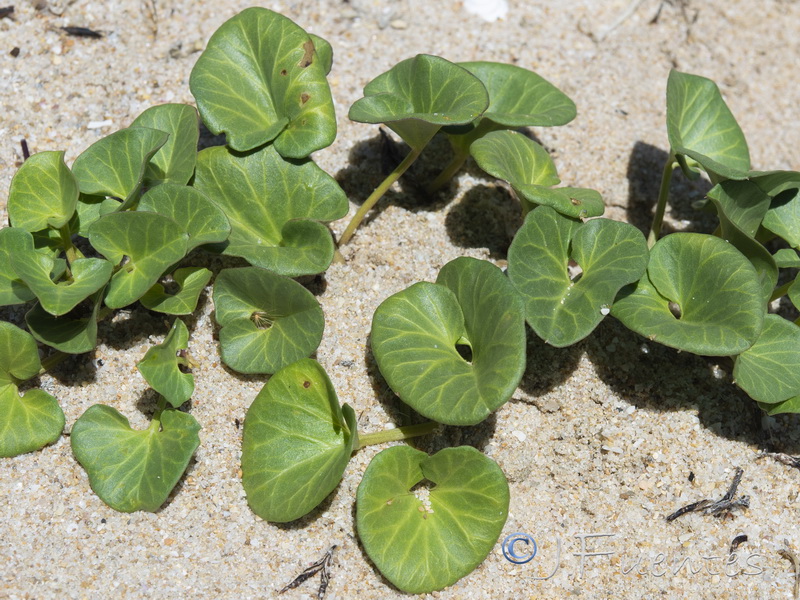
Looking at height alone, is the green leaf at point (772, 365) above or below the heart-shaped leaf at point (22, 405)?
above

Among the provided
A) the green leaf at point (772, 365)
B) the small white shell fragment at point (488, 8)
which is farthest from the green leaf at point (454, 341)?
the small white shell fragment at point (488, 8)

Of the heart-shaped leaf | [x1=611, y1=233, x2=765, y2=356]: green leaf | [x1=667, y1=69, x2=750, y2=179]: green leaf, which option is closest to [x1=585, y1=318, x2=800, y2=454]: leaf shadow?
[x1=611, y1=233, x2=765, y2=356]: green leaf

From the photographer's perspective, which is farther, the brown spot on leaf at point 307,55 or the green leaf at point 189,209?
the brown spot on leaf at point 307,55

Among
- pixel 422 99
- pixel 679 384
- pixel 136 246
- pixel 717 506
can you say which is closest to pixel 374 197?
pixel 422 99

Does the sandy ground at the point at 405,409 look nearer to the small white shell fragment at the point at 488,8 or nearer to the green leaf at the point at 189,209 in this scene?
the small white shell fragment at the point at 488,8

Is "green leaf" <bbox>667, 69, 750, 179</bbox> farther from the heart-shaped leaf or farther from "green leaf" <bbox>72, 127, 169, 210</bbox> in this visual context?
the heart-shaped leaf

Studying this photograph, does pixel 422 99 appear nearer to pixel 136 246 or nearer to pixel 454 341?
pixel 454 341
